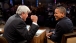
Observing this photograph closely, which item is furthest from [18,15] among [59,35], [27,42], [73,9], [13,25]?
[73,9]

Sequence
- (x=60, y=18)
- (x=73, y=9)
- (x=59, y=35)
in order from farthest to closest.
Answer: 1. (x=73, y=9)
2. (x=60, y=18)
3. (x=59, y=35)

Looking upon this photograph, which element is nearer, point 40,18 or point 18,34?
point 18,34

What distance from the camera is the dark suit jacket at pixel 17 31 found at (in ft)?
7.93

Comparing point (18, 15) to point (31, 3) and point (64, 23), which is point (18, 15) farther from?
point (31, 3)

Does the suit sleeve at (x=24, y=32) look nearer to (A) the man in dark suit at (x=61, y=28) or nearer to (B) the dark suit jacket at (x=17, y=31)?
(B) the dark suit jacket at (x=17, y=31)

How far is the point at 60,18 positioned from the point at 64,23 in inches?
8.0

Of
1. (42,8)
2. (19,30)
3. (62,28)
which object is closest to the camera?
(19,30)

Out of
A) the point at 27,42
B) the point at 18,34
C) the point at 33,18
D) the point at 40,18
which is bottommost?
the point at 40,18

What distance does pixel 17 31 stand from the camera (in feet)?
7.95

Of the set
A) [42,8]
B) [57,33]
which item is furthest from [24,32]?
[42,8]

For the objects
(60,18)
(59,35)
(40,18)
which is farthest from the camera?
(40,18)

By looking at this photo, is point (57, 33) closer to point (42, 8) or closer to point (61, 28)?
point (61, 28)

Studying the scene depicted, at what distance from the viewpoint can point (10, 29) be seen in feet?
8.11

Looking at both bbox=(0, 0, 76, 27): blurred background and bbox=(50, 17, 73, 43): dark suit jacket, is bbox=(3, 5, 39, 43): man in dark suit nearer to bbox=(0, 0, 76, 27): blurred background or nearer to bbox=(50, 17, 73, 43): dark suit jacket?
bbox=(50, 17, 73, 43): dark suit jacket
